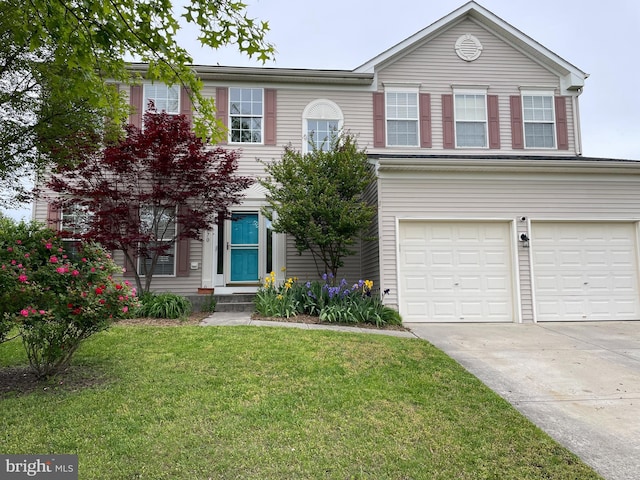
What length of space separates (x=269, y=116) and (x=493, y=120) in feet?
20.2

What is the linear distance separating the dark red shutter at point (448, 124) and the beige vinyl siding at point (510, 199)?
2765 mm

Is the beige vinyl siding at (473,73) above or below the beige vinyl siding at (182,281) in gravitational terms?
above

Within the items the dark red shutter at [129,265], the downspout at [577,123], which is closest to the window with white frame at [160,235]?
the dark red shutter at [129,265]

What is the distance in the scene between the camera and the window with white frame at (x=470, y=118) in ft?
36.3

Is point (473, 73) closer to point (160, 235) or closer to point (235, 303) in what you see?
point (235, 303)

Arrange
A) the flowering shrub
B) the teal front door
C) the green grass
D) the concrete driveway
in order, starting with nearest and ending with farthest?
the green grass → the concrete driveway → the flowering shrub → the teal front door

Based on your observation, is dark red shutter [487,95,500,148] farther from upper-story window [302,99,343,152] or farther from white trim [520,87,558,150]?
upper-story window [302,99,343,152]

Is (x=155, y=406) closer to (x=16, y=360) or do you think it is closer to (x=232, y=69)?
(x=16, y=360)

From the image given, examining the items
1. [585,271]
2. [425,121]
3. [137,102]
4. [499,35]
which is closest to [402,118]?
[425,121]

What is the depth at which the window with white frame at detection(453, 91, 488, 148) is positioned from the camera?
11.1 metres

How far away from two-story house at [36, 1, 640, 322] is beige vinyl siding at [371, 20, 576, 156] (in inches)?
1.2

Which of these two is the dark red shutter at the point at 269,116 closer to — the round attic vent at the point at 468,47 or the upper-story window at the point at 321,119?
the upper-story window at the point at 321,119

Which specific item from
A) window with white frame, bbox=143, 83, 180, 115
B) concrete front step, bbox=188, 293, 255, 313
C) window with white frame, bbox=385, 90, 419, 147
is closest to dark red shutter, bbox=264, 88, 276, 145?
window with white frame, bbox=143, 83, 180, 115

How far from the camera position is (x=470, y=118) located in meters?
11.1
